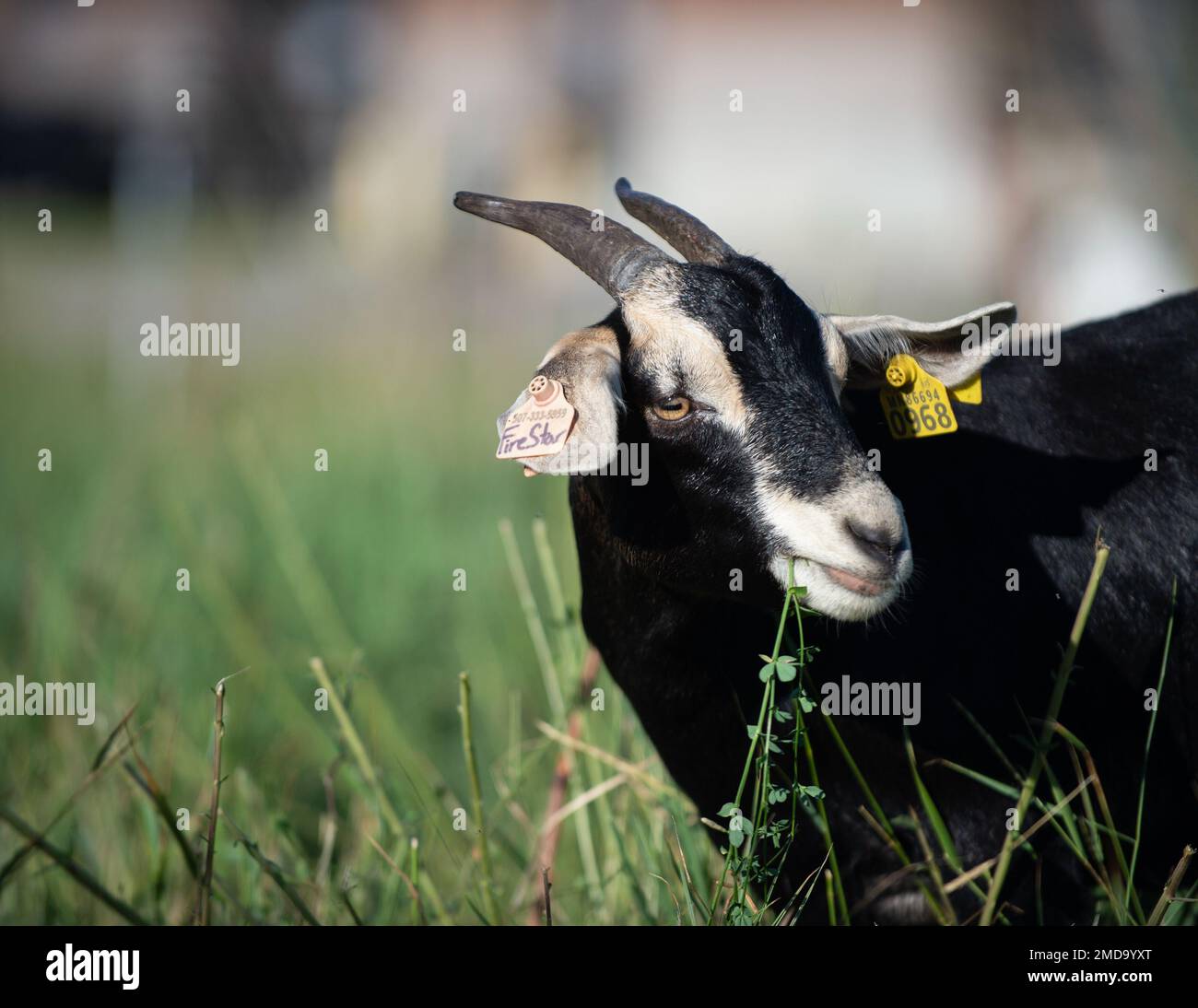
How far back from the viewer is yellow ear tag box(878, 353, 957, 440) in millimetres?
3180

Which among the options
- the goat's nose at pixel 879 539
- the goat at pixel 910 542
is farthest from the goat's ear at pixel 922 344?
the goat's nose at pixel 879 539

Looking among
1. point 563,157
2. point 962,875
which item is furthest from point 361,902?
point 563,157

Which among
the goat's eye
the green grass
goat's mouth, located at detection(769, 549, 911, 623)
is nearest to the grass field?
the green grass

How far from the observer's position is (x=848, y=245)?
24.6 feet

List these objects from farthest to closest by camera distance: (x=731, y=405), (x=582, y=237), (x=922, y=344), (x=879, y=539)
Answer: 1. (x=922, y=344)
2. (x=582, y=237)
3. (x=731, y=405)
4. (x=879, y=539)

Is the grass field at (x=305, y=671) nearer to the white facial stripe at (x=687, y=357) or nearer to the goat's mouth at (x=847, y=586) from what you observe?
the goat's mouth at (x=847, y=586)

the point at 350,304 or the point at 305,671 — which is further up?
the point at 350,304

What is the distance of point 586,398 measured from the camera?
105 inches

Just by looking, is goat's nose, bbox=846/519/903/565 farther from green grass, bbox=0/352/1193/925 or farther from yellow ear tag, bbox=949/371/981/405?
yellow ear tag, bbox=949/371/981/405

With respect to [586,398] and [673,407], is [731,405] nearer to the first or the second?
[673,407]

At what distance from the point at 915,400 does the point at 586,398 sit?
103cm

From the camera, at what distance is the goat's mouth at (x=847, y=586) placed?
264 centimetres

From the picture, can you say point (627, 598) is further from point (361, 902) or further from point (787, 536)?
point (361, 902)

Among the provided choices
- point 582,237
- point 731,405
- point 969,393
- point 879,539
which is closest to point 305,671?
point 582,237
